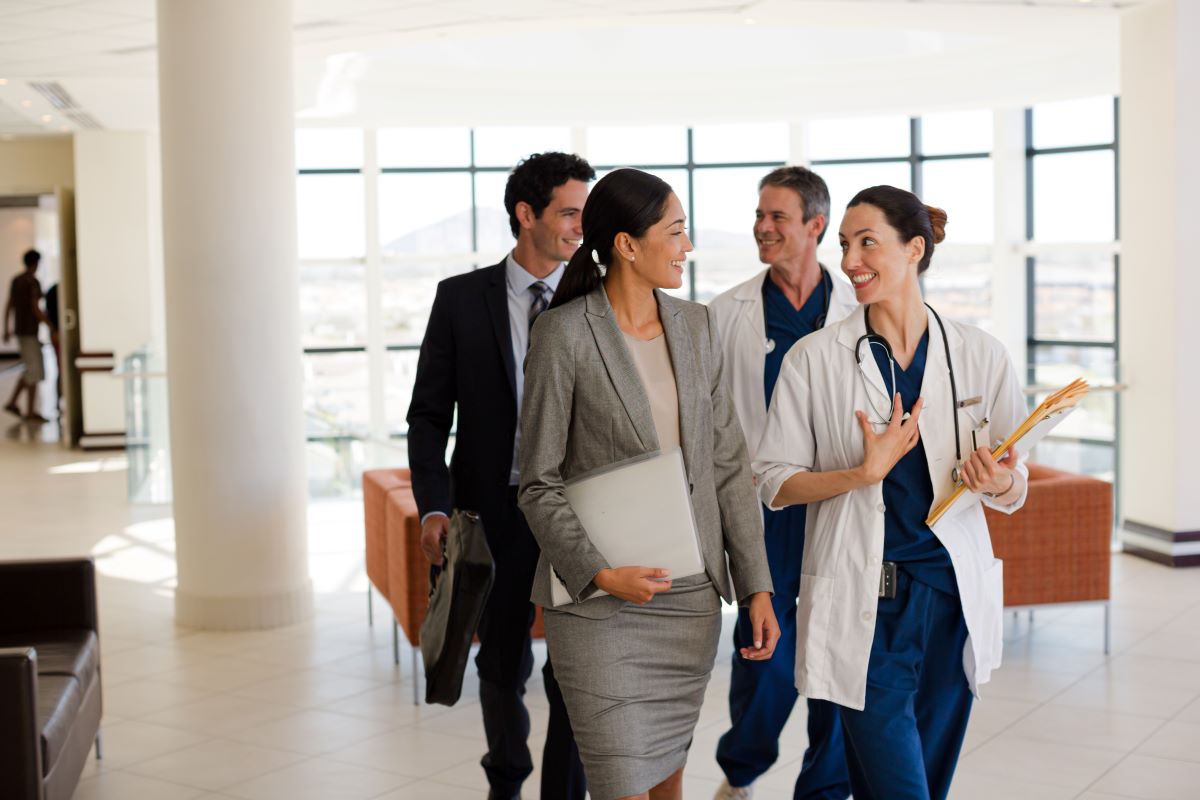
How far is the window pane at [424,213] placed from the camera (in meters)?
17.3

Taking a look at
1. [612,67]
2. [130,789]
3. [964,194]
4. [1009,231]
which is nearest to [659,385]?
[130,789]

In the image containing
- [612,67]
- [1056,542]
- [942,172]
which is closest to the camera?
[1056,542]

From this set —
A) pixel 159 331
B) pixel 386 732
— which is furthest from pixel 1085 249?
pixel 386 732

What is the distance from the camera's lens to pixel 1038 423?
2.75m

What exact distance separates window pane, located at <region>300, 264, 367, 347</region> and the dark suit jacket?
14112 mm

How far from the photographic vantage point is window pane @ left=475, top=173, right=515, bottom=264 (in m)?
17.4

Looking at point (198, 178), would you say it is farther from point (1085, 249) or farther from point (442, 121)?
point (1085, 249)

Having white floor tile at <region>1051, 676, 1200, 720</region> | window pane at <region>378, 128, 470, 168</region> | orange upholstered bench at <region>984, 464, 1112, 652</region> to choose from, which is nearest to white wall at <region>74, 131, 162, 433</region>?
window pane at <region>378, 128, 470, 168</region>

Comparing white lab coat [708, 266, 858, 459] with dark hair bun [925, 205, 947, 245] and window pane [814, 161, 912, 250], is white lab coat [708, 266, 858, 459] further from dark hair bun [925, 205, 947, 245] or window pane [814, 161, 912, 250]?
window pane [814, 161, 912, 250]

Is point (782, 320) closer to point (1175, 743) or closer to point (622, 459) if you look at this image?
point (622, 459)

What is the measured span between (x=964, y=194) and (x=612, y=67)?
182 inches

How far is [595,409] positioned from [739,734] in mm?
1757

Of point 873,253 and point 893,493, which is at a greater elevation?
point 873,253

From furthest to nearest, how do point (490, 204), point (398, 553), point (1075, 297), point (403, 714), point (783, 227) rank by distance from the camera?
1. point (490, 204)
2. point (1075, 297)
3. point (398, 553)
4. point (403, 714)
5. point (783, 227)
